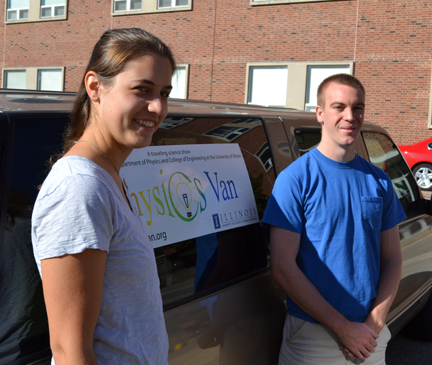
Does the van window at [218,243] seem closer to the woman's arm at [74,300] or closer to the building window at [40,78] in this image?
the woman's arm at [74,300]

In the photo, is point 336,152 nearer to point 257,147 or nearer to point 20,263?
point 257,147

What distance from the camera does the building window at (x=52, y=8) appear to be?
22.4 metres

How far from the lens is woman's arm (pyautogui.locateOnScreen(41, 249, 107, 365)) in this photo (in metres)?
1.02

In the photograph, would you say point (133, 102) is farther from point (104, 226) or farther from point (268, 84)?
point (268, 84)

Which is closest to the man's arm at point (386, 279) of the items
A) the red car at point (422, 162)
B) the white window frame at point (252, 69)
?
the red car at point (422, 162)

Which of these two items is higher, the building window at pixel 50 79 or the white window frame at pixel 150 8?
the white window frame at pixel 150 8

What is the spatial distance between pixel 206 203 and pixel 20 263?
85 cm

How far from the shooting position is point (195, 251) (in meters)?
1.93

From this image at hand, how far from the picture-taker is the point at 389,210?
2.40 m

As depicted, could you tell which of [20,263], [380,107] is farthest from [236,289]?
[380,107]

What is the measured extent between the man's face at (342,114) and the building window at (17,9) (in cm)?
2439

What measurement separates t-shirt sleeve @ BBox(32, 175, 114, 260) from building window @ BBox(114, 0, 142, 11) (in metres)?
21.3

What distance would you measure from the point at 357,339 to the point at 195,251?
872 millimetres

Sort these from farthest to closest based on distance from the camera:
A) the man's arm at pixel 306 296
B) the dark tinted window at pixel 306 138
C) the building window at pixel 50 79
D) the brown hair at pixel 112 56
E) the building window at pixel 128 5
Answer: the building window at pixel 50 79, the building window at pixel 128 5, the dark tinted window at pixel 306 138, the man's arm at pixel 306 296, the brown hair at pixel 112 56
